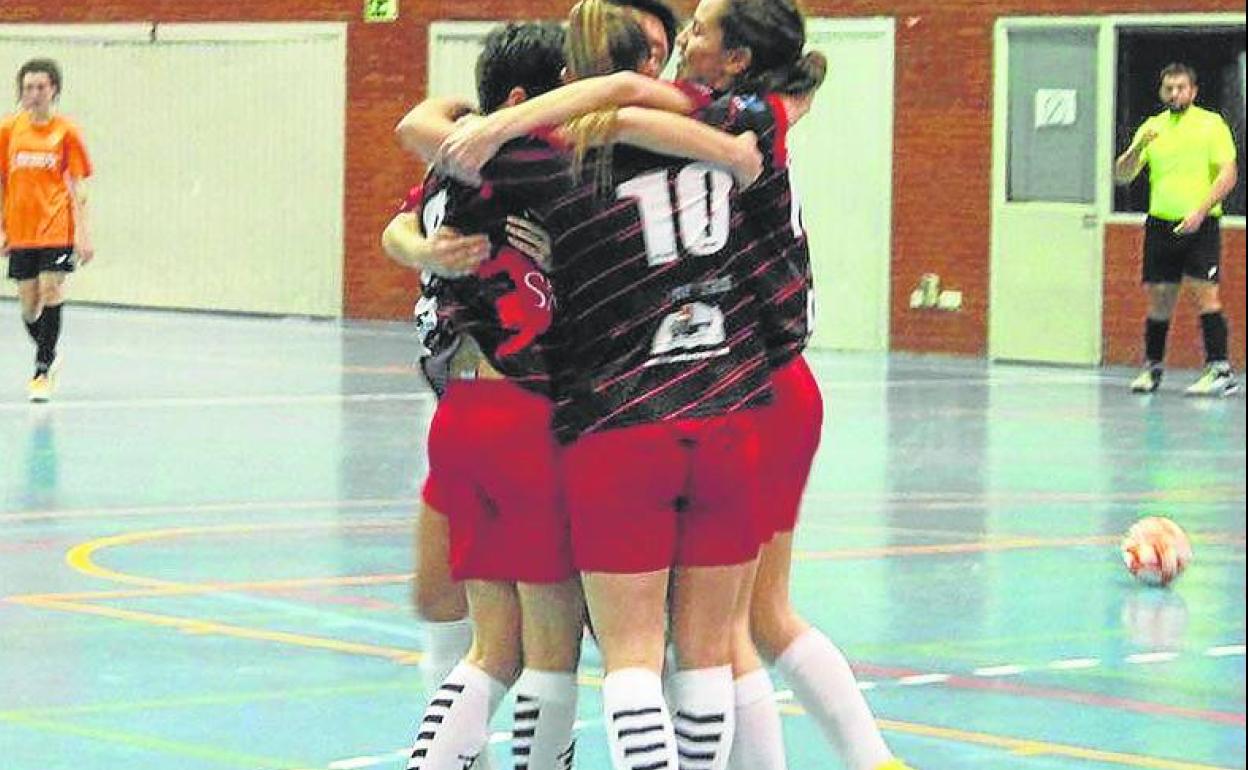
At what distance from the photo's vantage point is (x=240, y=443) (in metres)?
16.4

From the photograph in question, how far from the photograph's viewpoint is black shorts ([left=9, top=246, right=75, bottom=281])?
62.2 feet

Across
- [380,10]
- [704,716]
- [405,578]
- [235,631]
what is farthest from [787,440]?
[380,10]

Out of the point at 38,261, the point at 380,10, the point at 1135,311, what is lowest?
the point at 1135,311

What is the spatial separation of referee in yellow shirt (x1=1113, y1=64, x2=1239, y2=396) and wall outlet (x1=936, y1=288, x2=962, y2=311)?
3803mm

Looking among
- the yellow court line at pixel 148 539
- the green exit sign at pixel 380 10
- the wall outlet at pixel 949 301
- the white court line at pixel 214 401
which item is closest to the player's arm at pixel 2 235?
the white court line at pixel 214 401

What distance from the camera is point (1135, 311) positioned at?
23547 millimetres

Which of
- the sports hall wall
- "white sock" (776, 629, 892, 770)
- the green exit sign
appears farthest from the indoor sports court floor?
the green exit sign

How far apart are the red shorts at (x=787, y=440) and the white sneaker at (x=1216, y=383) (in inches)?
571

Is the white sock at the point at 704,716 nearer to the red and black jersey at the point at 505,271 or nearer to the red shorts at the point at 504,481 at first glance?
the red shorts at the point at 504,481

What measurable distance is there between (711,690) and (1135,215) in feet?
60.1

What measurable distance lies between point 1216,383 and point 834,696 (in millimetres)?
14567

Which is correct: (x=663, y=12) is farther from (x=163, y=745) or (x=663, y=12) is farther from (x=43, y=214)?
(x=43, y=214)

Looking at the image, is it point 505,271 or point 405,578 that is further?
point 405,578

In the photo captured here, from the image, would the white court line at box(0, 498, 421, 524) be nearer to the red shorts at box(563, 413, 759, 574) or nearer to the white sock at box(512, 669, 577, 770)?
the white sock at box(512, 669, 577, 770)
